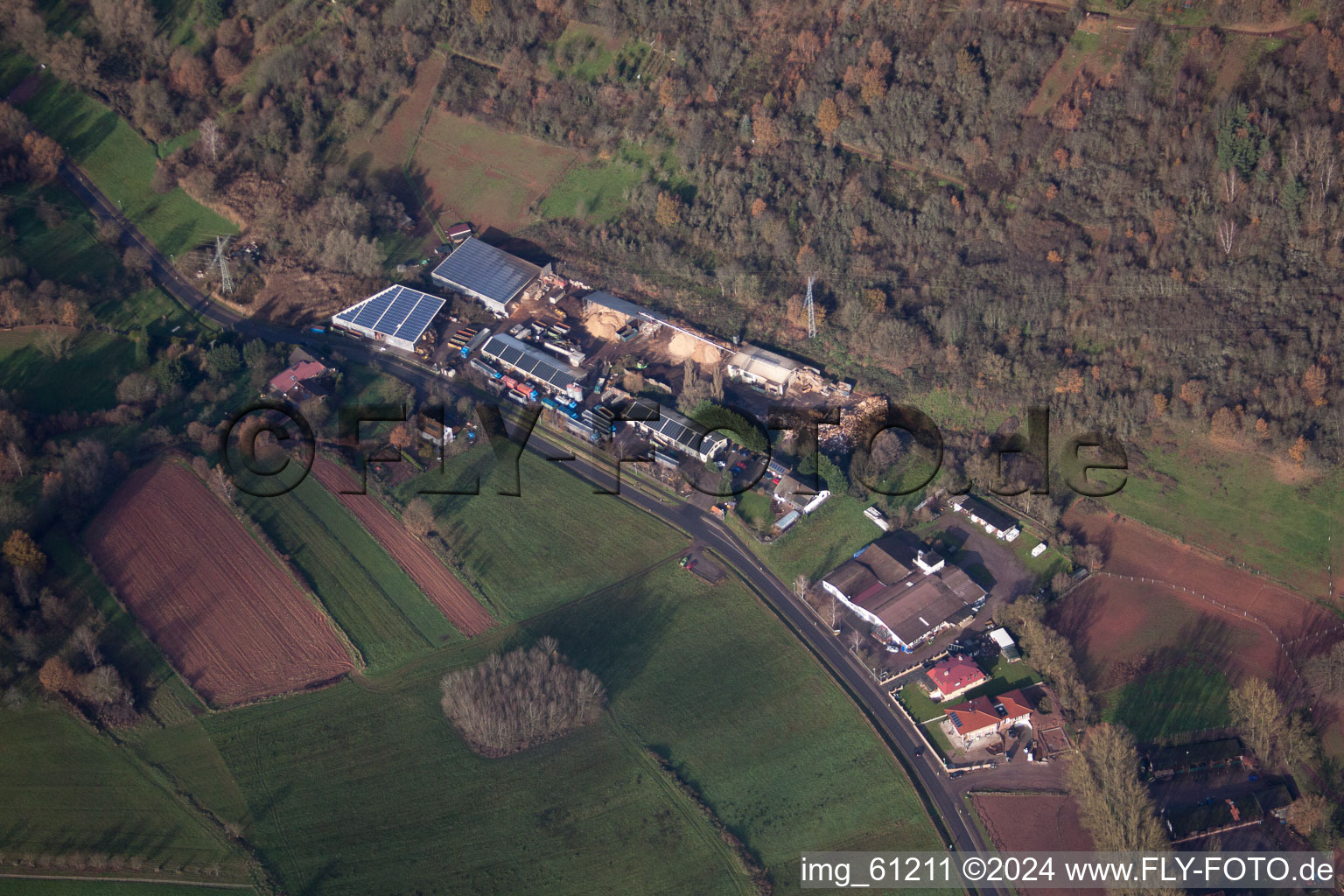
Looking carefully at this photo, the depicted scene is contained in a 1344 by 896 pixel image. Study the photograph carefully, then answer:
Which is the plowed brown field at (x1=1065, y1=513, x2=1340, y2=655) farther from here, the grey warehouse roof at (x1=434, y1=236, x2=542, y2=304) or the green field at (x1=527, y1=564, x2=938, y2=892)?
the grey warehouse roof at (x1=434, y1=236, x2=542, y2=304)

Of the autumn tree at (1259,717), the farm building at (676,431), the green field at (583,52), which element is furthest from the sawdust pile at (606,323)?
the autumn tree at (1259,717)

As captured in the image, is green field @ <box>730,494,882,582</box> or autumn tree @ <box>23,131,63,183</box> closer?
green field @ <box>730,494,882,582</box>

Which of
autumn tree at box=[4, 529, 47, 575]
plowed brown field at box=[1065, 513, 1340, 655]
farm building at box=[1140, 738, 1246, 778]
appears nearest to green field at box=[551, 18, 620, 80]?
plowed brown field at box=[1065, 513, 1340, 655]

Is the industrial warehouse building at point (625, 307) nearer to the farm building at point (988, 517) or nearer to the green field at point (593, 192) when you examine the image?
the green field at point (593, 192)

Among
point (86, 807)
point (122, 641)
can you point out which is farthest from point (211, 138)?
point (86, 807)

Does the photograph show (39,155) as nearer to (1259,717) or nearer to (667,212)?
(667,212)

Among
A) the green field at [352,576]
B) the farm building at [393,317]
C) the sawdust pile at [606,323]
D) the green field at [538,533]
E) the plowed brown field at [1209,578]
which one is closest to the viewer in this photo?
the plowed brown field at [1209,578]
